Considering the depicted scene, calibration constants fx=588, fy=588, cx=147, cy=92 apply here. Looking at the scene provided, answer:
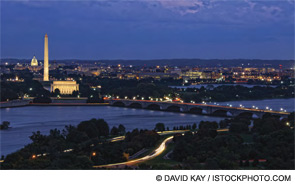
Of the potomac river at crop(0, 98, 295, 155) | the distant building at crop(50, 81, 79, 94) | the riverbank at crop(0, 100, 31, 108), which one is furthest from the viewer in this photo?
the distant building at crop(50, 81, 79, 94)

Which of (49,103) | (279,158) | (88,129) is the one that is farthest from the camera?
(49,103)

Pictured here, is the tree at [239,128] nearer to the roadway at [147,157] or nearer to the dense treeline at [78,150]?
the roadway at [147,157]

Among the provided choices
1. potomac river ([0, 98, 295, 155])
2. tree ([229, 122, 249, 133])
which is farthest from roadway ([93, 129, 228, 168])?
potomac river ([0, 98, 295, 155])

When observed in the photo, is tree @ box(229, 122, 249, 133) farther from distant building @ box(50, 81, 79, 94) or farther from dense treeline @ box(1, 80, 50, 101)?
distant building @ box(50, 81, 79, 94)

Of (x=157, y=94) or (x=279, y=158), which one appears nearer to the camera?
(x=279, y=158)

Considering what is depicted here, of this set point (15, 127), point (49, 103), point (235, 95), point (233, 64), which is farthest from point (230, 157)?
point (233, 64)

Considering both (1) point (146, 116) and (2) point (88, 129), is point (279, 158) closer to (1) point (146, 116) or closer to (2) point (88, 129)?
(2) point (88, 129)

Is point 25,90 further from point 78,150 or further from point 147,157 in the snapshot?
point 147,157

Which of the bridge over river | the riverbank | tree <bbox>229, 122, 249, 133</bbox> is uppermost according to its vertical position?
tree <bbox>229, 122, 249, 133</bbox>
